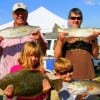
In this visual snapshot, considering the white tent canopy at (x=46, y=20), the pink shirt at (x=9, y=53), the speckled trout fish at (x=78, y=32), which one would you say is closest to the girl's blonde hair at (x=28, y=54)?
the pink shirt at (x=9, y=53)

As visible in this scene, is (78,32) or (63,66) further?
(78,32)

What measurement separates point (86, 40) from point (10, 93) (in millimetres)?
1786

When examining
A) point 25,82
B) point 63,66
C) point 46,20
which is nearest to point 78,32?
point 63,66

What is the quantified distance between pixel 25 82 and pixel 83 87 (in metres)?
0.71

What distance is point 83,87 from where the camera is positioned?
4688 mm

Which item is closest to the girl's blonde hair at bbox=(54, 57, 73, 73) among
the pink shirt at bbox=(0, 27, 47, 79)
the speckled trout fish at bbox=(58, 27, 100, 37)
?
the pink shirt at bbox=(0, 27, 47, 79)

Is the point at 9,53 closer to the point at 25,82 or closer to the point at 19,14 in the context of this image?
the point at 19,14

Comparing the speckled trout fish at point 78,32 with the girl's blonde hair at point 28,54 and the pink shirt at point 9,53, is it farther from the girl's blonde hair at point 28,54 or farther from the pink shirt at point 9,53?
the girl's blonde hair at point 28,54

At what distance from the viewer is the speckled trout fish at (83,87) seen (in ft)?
15.2

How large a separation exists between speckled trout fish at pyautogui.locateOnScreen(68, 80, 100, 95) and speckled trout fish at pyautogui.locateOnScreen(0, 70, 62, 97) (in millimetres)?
395

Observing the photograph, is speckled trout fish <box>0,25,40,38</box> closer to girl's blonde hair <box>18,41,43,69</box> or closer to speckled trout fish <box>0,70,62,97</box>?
girl's blonde hair <box>18,41,43,69</box>

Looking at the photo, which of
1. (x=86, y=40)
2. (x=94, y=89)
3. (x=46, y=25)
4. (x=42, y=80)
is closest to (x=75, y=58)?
(x=86, y=40)

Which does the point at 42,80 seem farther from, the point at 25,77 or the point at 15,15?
the point at 15,15

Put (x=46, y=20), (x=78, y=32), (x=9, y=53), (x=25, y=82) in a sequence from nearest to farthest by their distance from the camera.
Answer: (x=25, y=82) → (x=9, y=53) → (x=78, y=32) → (x=46, y=20)
